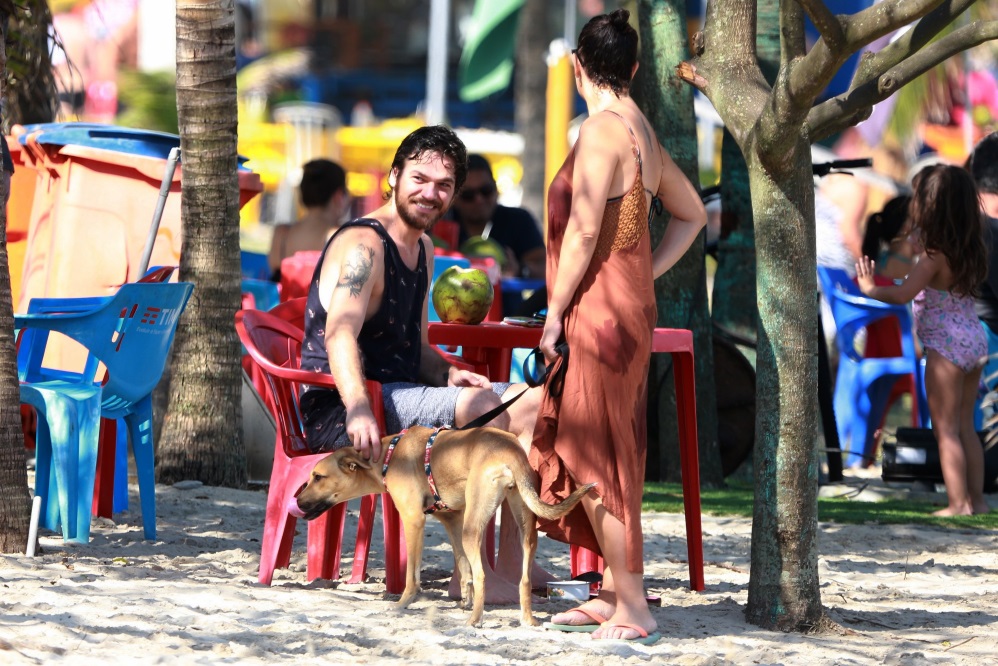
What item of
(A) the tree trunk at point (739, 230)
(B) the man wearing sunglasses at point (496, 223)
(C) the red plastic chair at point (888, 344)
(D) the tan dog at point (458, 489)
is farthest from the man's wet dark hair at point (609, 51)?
(C) the red plastic chair at point (888, 344)

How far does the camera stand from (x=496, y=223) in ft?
34.1

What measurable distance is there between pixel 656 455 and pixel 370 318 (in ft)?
12.2

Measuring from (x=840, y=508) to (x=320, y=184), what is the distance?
164 inches

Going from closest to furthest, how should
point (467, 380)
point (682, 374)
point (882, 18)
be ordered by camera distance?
point (882, 18), point (467, 380), point (682, 374)

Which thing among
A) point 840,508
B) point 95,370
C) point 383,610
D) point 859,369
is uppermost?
point 859,369

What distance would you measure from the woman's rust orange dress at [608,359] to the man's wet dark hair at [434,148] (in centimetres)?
69

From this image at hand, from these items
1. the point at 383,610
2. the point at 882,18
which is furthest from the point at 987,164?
the point at 383,610

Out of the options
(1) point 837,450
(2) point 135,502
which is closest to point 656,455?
(1) point 837,450

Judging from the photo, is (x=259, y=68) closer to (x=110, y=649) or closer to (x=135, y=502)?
(x=135, y=502)

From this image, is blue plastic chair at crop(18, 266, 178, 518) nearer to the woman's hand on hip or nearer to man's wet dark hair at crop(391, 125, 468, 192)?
man's wet dark hair at crop(391, 125, 468, 192)

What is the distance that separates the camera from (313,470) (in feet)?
15.4

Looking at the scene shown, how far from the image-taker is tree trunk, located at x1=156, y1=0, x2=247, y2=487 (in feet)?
22.7

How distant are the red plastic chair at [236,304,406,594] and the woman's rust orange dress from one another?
0.73 m

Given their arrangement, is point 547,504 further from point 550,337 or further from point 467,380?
point 467,380
